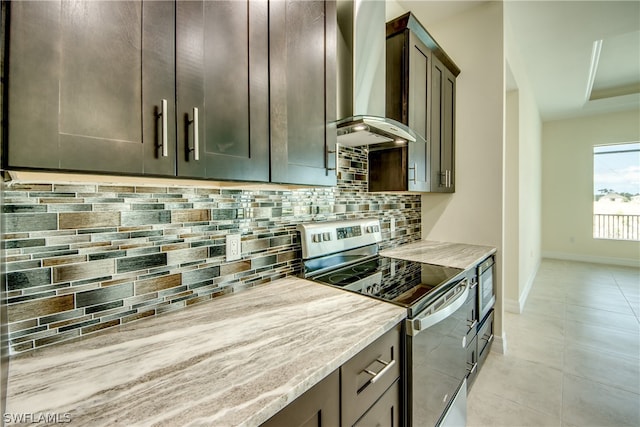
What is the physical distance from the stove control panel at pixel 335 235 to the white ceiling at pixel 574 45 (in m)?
1.96

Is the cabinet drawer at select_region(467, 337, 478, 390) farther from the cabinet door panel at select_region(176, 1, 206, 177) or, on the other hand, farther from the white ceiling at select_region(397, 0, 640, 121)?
the white ceiling at select_region(397, 0, 640, 121)

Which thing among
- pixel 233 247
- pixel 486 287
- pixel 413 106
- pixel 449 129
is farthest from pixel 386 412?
pixel 449 129

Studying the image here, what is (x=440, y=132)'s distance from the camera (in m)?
2.41

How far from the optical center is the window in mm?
5383

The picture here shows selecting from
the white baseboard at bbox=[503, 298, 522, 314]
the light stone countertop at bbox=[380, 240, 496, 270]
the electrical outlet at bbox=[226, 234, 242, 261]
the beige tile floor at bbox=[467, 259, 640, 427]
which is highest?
the electrical outlet at bbox=[226, 234, 242, 261]

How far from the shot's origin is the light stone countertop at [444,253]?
1872 mm

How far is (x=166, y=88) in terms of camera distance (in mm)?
753

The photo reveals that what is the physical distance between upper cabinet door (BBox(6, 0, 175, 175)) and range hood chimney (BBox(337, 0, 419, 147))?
915mm

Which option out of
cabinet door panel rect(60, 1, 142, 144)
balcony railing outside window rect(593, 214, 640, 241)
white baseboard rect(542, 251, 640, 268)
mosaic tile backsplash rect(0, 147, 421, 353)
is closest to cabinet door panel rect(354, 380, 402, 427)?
mosaic tile backsplash rect(0, 147, 421, 353)

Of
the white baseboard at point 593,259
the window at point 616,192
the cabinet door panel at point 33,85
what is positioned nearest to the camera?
the cabinet door panel at point 33,85

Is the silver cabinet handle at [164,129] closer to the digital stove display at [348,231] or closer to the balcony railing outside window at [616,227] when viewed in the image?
the digital stove display at [348,231]

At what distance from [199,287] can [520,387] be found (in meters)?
2.24

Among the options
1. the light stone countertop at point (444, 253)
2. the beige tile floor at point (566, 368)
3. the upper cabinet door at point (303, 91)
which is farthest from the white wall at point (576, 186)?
the upper cabinet door at point (303, 91)

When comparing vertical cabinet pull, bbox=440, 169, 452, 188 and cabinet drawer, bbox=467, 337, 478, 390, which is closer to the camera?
cabinet drawer, bbox=467, 337, 478, 390
